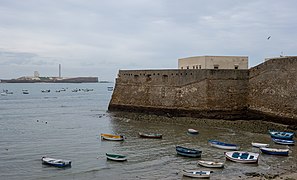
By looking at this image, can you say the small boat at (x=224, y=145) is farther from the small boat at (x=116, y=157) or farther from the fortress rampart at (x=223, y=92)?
the fortress rampart at (x=223, y=92)

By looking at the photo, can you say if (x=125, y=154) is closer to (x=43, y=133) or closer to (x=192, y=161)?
(x=192, y=161)

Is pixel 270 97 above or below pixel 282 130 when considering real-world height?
above

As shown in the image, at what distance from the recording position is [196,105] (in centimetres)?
3127

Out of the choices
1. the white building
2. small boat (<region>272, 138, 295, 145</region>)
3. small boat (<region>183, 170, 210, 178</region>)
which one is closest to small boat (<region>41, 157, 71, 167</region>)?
small boat (<region>183, 170, 210, 178</region>)

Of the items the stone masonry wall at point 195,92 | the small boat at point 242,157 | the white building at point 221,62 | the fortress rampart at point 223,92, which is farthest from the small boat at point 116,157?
the white building at point 221,62

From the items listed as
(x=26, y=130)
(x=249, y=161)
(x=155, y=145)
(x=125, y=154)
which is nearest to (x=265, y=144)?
(x=249, y=161)

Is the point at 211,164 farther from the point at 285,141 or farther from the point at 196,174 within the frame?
the point at 285,141

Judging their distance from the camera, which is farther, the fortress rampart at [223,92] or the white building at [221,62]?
the white building at [221,62]

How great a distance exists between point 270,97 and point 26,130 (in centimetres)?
1747

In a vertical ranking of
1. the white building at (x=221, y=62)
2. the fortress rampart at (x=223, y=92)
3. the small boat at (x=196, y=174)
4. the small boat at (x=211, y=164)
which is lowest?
the small boat at (x=196, y=174)

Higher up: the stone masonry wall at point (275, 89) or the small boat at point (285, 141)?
the stone masonry wall at point (275, 89)

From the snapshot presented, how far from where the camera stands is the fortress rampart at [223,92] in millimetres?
27047

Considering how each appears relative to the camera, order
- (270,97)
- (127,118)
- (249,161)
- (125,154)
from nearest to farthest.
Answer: (249,161)
(125,154)
(270,97)
(127,118)

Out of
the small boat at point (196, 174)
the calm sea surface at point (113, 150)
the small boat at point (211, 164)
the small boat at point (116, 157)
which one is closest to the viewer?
the small boat at point (196, 174)
